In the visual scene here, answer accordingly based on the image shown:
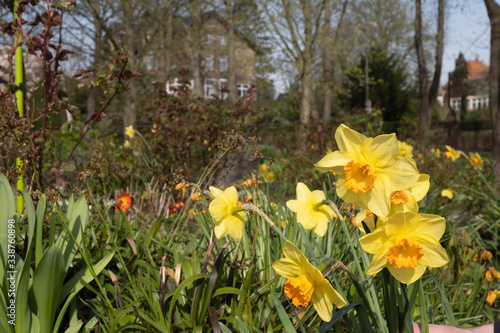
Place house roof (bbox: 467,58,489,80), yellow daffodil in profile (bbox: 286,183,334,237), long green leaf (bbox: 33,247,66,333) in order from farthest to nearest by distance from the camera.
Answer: house roof (bbox: 467,58,489,80), long green leaf (bbox: 33,247,66,333), yellow daffodil in profile (bbox: 286,183,334,237)

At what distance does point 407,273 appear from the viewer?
890 mm

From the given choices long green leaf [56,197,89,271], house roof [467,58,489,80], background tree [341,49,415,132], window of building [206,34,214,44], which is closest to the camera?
long green leaf [56,197,89,271]

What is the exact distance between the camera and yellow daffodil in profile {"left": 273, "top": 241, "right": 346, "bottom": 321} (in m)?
0.92

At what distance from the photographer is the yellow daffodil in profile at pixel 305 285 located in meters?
0.92

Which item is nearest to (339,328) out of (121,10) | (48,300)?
(48,300)

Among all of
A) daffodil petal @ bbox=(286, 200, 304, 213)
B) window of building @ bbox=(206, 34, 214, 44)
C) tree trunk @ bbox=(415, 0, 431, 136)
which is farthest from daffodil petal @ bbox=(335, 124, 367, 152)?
window of building @ bbox=(206, 34, 214, 44)

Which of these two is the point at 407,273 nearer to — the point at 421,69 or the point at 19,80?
the point at 19,80

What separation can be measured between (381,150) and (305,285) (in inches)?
13.2

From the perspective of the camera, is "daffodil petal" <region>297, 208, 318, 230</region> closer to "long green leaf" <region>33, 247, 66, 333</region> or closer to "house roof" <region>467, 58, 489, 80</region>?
"long green leaf" <region>33, 247, 66, 333</region>

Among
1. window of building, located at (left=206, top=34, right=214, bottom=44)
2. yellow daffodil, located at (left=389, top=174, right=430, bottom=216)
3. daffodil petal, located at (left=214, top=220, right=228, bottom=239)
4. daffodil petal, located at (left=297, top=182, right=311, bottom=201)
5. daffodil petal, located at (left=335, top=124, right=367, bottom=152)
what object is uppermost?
window of building, located at (left=206, top=34, right=214, bottom=44)

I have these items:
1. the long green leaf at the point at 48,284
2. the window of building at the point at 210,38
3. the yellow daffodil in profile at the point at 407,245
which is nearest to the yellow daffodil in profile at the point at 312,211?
the yellow daffodil in profile at the point at 407,245

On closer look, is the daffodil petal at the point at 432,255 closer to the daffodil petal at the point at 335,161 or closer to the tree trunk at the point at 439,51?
the daffodil petal at the point at 335,161

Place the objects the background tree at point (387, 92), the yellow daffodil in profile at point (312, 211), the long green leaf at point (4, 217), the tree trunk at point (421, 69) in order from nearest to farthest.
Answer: the yellow daffodil in profile at point (312, 211), the long green leaf at point (4, 217), the tree trunk at point (421, 69), the background tree at point (387, 92)

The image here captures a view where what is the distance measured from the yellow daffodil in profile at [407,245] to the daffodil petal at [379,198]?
24mm
